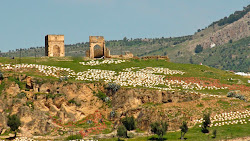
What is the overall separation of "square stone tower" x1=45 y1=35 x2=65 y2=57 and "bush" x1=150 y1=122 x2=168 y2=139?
43930 millimetres

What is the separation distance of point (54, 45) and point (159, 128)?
154 feet

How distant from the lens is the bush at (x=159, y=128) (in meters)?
77.9

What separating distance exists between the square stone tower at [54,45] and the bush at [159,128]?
4393 centimetres

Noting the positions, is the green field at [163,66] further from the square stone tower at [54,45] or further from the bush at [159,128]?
the bush at [159,128]

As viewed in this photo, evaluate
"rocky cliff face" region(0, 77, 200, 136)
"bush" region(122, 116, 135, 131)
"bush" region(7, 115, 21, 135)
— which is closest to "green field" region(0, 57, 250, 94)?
"rocky cliff face" region(0, 77, 200, 136)

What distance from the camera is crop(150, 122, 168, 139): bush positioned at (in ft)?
256

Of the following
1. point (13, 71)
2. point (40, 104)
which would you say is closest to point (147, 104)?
point (40, 104)

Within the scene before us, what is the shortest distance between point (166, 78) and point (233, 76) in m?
15.9

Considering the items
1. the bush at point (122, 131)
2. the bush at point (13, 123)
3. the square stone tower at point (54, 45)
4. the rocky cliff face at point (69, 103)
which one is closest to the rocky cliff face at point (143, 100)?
the rocky cliff face at point (69, 103)

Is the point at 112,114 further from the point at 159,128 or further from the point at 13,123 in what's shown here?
the point at 13,123

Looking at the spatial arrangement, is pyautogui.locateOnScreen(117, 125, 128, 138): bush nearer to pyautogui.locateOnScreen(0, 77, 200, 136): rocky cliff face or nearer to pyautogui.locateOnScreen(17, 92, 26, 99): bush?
pyautogui.locateOnScreen(0, 77, 200, 136): rocky cliff face

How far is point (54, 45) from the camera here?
119 metres

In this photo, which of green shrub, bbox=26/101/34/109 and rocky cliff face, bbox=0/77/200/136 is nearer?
rocky cliff face, bbox=0/77/200/136

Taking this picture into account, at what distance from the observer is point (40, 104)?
299 ft
